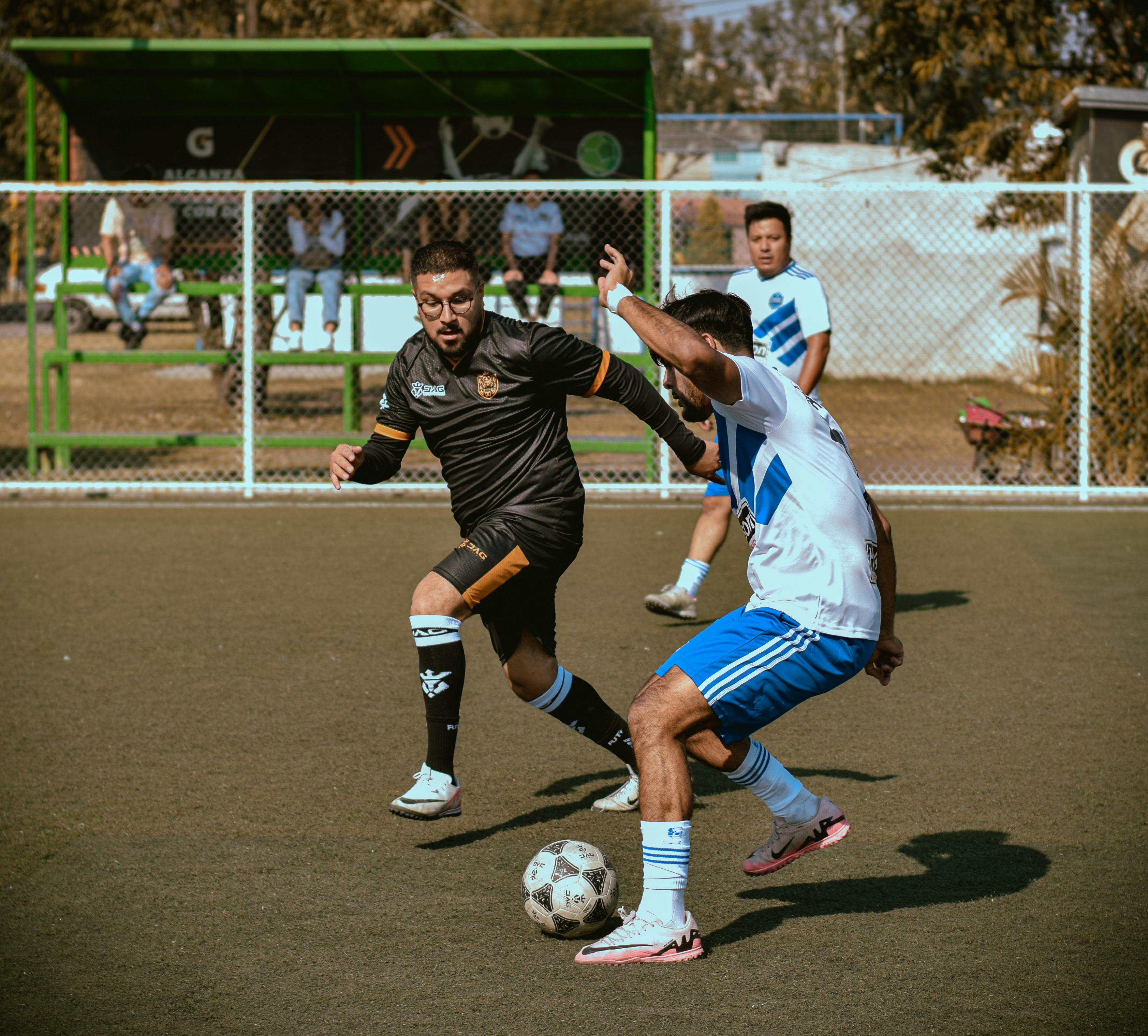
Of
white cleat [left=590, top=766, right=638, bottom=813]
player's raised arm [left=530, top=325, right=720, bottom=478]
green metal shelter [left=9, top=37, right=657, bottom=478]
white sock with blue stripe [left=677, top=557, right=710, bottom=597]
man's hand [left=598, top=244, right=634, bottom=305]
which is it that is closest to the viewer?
man's hand [left=598, top=244, right=634, bottom=305]

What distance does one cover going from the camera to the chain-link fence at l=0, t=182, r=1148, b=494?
1177cm

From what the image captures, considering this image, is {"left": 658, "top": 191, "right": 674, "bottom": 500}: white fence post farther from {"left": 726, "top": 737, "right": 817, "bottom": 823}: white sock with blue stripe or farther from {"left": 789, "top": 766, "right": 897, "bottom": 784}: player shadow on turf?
{"left": 726, "top": 737, "right": 817, "bottom": 823}: white sock with blue stripe

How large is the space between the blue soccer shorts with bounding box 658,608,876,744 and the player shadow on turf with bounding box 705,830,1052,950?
556 millimetres

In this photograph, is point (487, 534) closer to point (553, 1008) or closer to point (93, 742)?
point (553, 1008)

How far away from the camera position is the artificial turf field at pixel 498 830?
131 inches

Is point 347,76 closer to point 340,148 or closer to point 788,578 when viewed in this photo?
point 340,148

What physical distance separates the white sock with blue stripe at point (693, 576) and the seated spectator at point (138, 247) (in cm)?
805

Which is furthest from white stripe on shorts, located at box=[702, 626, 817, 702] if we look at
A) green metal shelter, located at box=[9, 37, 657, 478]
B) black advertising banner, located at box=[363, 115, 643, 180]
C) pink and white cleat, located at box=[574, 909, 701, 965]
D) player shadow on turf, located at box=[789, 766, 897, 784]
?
black advertising banner, located at box=[363, 115, 643, 180]

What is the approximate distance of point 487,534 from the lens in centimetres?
454

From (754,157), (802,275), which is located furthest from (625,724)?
(754,157)

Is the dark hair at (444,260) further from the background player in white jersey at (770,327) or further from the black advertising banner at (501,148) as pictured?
the black advertising banner at (501,148)

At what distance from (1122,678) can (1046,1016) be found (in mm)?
3640

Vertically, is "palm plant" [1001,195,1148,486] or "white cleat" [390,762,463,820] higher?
"palm plant" [1001,195,1148,486]

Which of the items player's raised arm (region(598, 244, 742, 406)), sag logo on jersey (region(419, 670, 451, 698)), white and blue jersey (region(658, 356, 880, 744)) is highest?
player's raised arm (region(598, 244, 742, 406))
